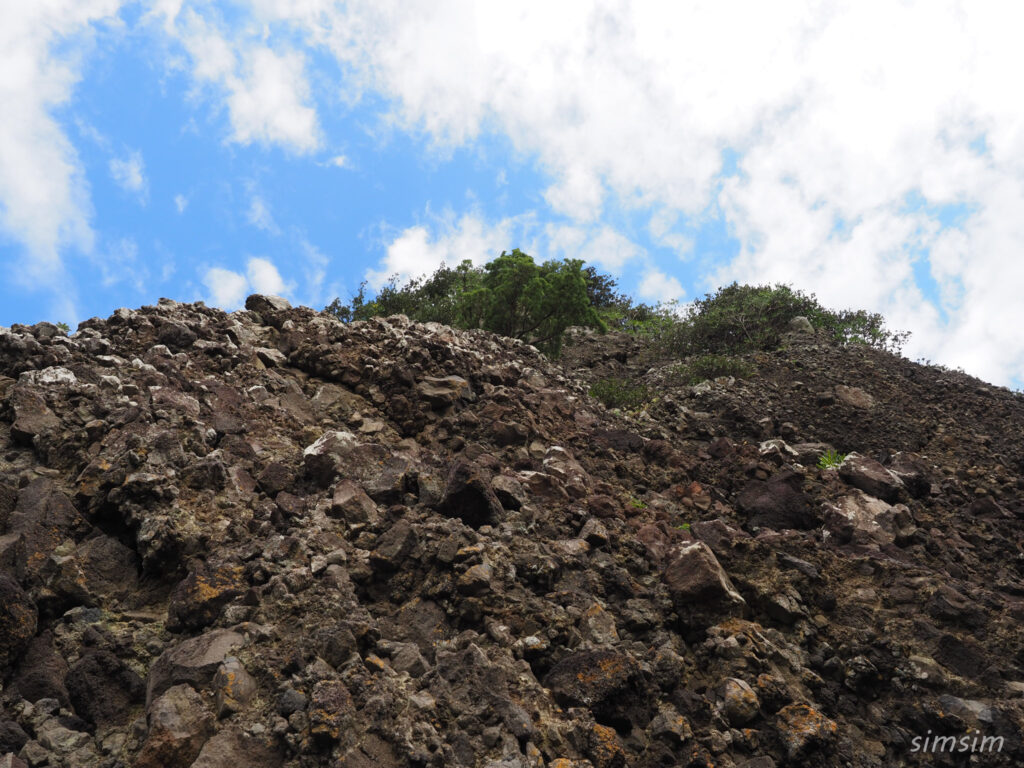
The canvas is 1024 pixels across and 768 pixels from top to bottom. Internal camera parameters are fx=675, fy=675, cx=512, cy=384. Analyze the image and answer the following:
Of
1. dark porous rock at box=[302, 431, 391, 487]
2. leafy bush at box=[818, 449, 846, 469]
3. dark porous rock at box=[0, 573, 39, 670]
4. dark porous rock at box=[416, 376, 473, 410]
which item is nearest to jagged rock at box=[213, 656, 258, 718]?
dark porous rock at box=[0, 573, 39, 670]

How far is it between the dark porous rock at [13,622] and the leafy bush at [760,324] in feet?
66.8

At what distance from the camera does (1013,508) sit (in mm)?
10133

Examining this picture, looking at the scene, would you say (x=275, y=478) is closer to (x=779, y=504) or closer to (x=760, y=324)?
(x=779, y=504)

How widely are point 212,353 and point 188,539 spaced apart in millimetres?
4291

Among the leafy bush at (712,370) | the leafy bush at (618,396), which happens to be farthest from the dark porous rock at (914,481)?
the leafy bush at (712,370)

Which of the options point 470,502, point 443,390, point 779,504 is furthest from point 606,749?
point 443,390

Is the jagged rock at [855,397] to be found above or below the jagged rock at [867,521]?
above

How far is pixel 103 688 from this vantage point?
448 centimetres

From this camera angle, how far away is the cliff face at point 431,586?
14.2ft

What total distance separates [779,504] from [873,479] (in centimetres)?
177

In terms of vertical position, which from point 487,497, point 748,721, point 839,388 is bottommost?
point 748,721

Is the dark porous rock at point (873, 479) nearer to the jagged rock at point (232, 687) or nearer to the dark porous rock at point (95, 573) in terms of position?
Answer: the jagged rock at point (232, 687)

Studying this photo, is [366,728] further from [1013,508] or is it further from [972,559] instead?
[1013,508]

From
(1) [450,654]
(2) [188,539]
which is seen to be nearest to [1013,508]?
(1) [450,654]
